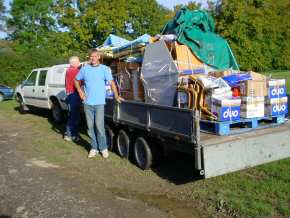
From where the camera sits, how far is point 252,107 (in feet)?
21.6

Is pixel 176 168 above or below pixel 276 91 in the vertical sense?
below

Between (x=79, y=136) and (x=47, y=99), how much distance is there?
121 inches

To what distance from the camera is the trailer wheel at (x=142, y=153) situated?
7180mm

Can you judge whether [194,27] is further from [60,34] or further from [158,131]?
[60,34]

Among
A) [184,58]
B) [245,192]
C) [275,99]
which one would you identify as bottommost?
[245,192]

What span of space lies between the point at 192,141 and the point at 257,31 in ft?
133

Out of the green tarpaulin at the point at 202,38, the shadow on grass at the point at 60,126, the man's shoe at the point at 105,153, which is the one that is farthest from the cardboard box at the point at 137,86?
the shadow on grass at the point at 60,126

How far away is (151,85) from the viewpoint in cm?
772

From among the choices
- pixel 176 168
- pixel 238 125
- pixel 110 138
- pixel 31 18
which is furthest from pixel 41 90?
pixel 31 18

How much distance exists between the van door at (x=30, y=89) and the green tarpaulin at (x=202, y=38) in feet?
23.9

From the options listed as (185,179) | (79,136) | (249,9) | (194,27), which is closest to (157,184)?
(185,179)

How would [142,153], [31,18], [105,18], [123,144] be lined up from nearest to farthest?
[142,153] → [123,144] → [105,18] → [31,18]

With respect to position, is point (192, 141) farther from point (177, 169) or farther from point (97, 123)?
point (97, 123)

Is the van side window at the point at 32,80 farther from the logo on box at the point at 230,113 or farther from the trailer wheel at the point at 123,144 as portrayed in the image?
the logo on box at the point at 230,113
